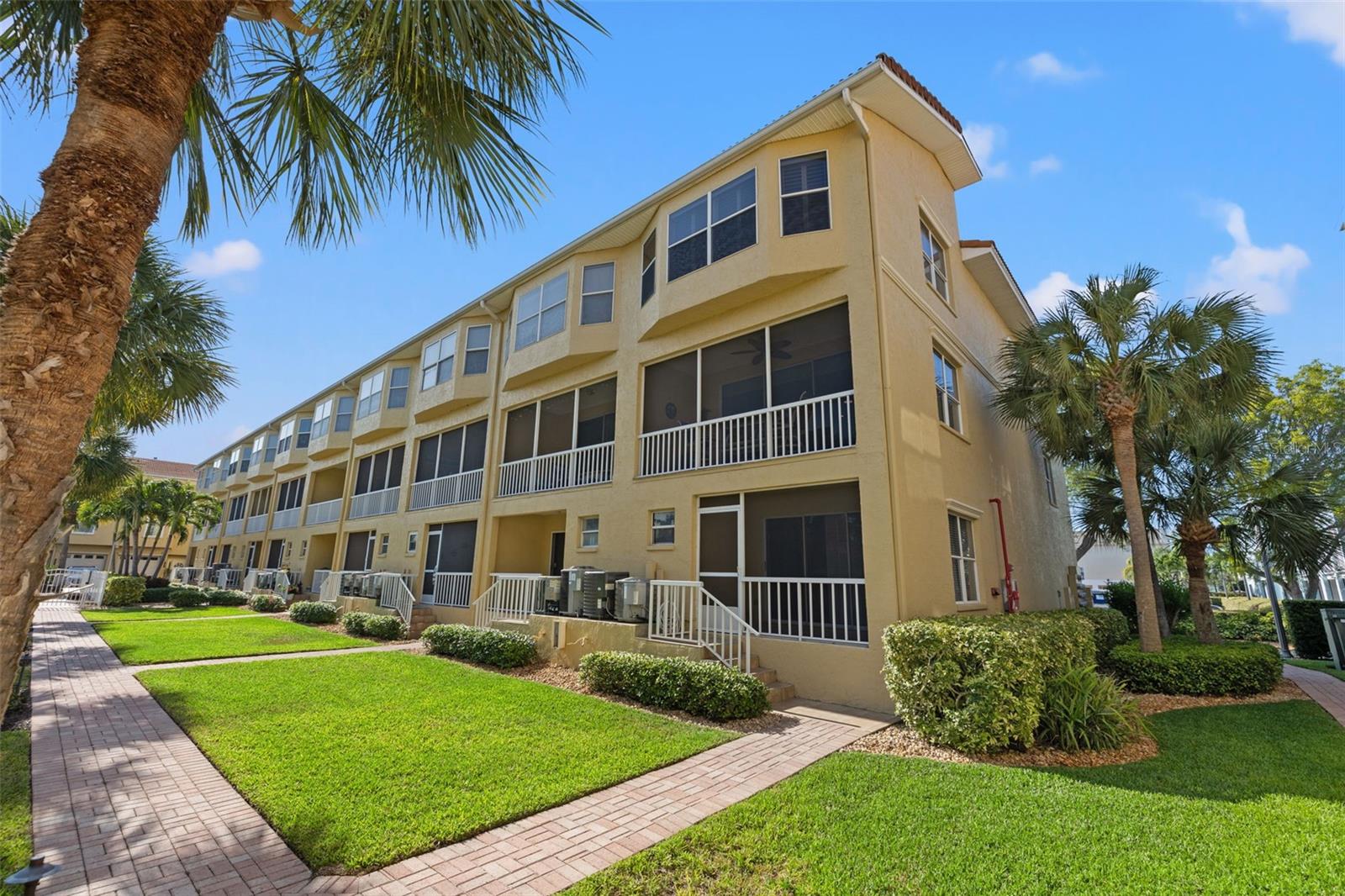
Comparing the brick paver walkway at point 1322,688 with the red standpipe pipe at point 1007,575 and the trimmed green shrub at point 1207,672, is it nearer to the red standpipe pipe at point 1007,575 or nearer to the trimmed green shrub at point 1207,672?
the trimmed green shrub at point 1207,672

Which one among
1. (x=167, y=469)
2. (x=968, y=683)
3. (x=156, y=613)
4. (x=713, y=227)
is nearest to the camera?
(x=968, y=683)

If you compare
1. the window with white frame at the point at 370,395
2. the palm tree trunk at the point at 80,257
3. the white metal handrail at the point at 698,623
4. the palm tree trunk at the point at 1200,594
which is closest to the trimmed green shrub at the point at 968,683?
the white metal handrail at the point at 698,623

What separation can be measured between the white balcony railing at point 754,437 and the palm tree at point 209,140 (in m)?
6.05

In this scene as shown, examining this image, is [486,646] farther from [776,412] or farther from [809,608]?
[776,412]

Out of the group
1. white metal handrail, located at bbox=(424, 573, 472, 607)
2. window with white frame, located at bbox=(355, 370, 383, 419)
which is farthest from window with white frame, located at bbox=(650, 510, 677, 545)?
window with white frame, located at bbox=(355, 370, 383, 419)

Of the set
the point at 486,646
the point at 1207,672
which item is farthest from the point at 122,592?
the point at 1207,672

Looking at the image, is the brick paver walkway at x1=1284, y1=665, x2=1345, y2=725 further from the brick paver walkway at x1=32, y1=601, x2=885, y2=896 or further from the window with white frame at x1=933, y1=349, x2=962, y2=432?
the brick paver walkway at x1=32, y1=601, x2=885, y2=896

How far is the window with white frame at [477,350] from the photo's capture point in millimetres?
17188

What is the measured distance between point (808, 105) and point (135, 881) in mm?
12139

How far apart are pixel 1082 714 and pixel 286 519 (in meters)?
31.6

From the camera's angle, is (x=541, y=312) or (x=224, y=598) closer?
(x=541, y=312)

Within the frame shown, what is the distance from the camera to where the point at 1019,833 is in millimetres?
4234

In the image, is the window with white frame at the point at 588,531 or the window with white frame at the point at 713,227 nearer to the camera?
the window with white frame at the point at 713,227

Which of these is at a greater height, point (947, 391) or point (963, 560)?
point (947, 391)
